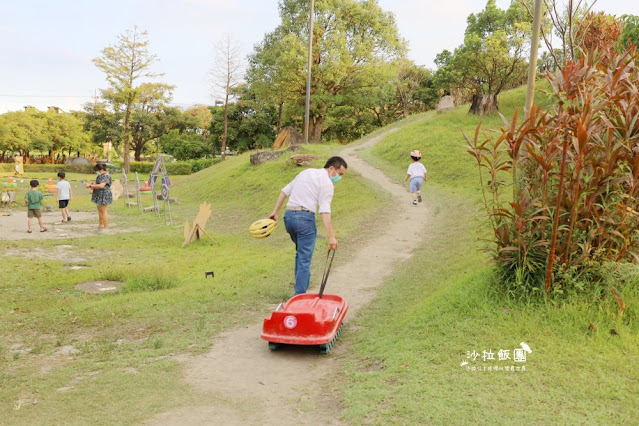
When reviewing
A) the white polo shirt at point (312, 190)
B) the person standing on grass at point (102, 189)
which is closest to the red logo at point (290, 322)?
the white polo shirt at point (312, 190)

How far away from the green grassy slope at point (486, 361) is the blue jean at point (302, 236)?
831 mm

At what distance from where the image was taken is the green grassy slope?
3.36 meters

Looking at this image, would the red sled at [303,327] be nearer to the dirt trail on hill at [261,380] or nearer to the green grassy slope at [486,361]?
the dirt trail on hill at [261,380]

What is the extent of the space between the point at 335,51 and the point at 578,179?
26050 millimetres

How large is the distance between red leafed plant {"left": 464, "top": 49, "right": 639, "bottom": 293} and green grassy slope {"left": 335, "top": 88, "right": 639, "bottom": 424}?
→ 1.24 feet

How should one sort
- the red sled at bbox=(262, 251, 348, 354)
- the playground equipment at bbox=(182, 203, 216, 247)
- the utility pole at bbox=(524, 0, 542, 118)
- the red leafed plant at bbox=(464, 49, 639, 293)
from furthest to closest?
the playground equipment at bbox=(182, 203, 216, 247) < the utility pole at bbox=(524, 0, 542, 118) < the red sled at bbox=(262, 251, 348, 354) < the red leafed plant at bbox=(464, 49, 639, 293)

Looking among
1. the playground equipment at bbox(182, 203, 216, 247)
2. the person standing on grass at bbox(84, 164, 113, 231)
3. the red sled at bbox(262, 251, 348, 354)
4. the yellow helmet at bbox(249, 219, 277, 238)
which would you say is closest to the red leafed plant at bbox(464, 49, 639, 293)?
the red sled at bbox(262, 251, 348, 354)

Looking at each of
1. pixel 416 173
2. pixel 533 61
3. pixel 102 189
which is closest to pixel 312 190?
pixel 533 61

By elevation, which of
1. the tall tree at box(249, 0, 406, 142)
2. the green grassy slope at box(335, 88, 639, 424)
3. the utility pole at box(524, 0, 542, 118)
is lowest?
the green grassy slope at box(335, 88, 639, 424)

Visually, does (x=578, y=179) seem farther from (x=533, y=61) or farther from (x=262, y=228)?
(x=262, y=228)

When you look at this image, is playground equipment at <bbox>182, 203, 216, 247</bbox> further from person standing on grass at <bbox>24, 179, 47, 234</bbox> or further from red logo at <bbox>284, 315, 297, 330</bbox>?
red logo at <bbox>284, 315, 297, 330</bbox>

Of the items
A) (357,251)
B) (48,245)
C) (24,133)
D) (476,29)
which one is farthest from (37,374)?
(24,133)

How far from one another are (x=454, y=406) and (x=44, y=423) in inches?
114

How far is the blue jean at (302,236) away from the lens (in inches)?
222
